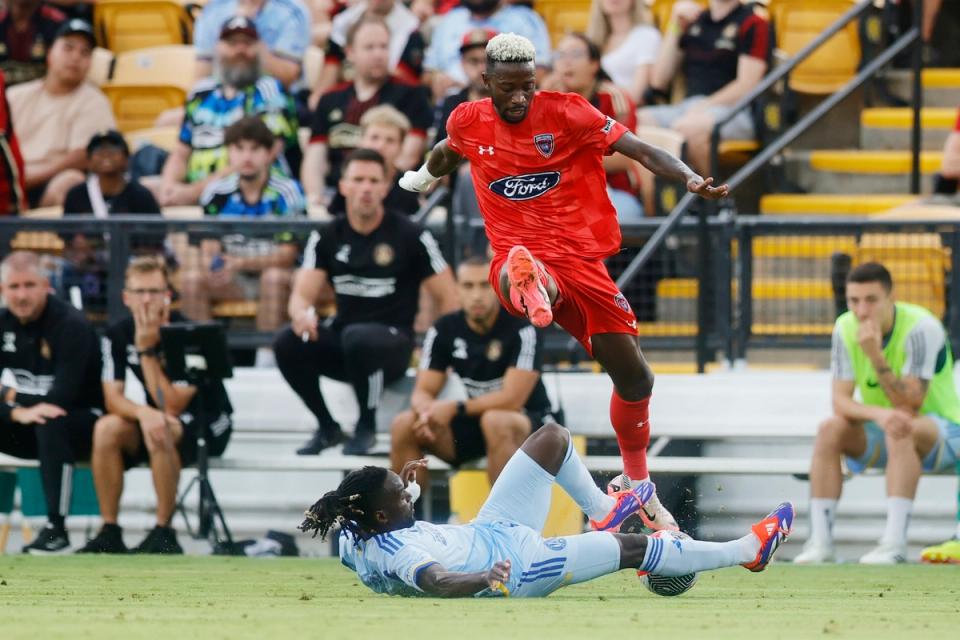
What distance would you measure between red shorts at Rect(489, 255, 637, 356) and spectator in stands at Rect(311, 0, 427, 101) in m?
5.64

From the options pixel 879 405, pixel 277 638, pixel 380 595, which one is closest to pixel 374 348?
pixel 879 405

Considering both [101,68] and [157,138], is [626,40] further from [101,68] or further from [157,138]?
[101,68]

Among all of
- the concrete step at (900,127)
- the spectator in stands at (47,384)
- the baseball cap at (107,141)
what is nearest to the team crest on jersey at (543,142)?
the spectator in stands at (47,384)

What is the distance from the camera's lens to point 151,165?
14141 mm

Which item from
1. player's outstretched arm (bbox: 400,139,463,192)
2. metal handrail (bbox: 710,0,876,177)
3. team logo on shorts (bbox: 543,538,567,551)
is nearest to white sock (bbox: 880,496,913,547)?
metal handrail (bbox: 710,0,876,177)

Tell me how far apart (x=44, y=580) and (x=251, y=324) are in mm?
3726

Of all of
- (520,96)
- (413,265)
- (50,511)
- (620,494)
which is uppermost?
(520,96)

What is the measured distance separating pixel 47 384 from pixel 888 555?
5.28m

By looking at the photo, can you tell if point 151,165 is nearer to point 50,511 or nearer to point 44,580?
point 50,511

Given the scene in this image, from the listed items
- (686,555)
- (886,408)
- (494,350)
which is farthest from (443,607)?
(886,408)

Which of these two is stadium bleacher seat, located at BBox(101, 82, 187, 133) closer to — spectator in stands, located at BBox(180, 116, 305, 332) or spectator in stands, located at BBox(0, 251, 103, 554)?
spectator in stands, located at BBox(180, 116, 305, 332)

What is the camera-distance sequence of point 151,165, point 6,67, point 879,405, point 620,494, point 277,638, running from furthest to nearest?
1. point 6,67
2. point 151,165
3. point 879,405
4. point 620,494
5. point 277,638

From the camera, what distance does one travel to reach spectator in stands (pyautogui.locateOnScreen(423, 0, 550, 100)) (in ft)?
44.6

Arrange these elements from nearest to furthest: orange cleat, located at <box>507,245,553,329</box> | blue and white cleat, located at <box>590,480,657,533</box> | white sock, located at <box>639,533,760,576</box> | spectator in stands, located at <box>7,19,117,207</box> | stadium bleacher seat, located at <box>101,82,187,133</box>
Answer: white sock, located at <box>639,533,760,576</box> → orange cleat, located at <box>507,245,553,329</box> → blue and white cleat, located at <box>590,480,657,533</box> → spectator in stands, located at <box>7,19,117,207</box> → stadium bleacher seat, located at <box>101,82,187,133</box>
